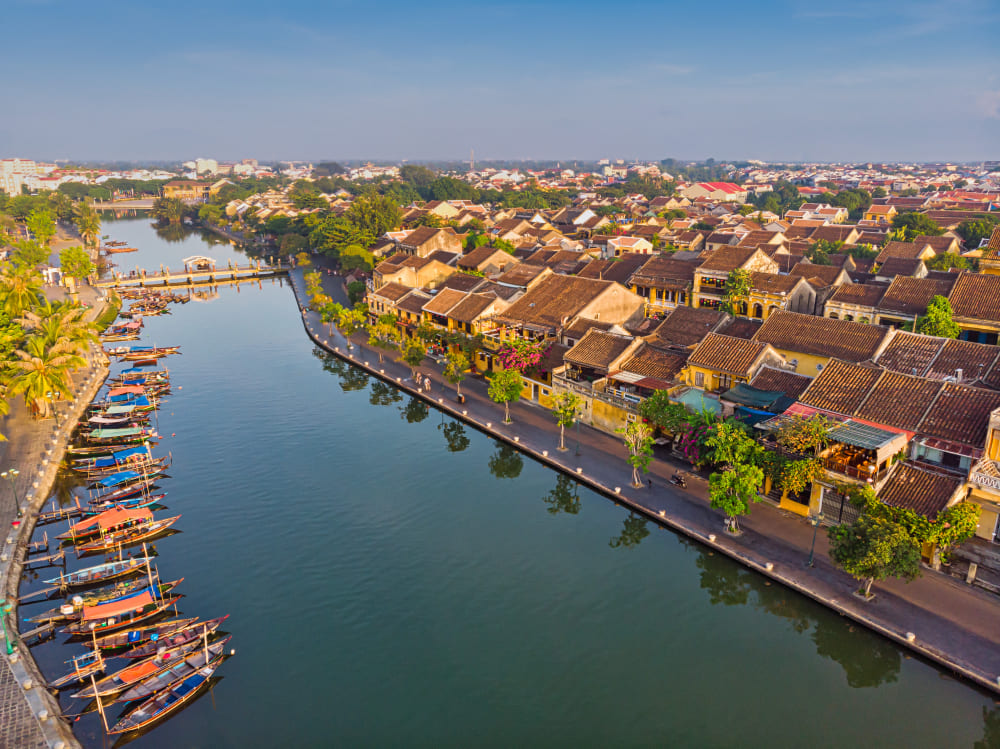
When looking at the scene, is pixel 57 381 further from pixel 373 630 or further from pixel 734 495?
pixel 734 495

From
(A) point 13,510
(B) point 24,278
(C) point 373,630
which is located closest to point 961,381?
→ (C) point 373,630

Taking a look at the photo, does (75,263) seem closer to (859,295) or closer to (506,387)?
(506,387)

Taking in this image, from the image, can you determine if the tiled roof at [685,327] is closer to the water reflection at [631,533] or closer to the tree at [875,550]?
the water reflection at [631,533]

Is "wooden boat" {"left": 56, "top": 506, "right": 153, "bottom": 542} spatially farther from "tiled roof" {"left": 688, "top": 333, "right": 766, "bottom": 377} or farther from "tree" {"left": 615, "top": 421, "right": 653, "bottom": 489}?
"tiled roof" {"left": 688, "top": 333, "right": 766, "bottom": 377}

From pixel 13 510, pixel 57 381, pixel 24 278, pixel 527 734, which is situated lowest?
pixel 527 734

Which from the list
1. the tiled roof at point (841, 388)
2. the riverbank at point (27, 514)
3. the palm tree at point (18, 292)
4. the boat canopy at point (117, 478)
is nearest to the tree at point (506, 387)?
the tiled roof at point (841, 388)


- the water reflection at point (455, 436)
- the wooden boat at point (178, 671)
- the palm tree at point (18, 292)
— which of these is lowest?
the wooden boat at point (178, 671)
